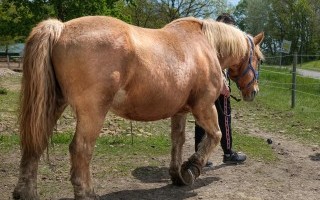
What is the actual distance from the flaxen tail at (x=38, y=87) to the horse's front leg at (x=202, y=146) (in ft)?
5.31

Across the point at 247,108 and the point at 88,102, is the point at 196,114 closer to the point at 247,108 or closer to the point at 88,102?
the point at 88,102

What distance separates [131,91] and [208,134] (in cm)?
131

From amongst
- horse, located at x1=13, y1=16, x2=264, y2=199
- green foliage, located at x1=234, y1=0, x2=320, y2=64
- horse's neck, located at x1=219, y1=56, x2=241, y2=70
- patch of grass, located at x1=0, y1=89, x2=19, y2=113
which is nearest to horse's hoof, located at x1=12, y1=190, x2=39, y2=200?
horse, located at x1=13, y1=16, x2=264, y2=199

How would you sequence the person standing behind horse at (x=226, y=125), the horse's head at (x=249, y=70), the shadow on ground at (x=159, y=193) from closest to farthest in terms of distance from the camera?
1. the shadow on ground at (x=159, y=193)
2. the horse's head at (x=249, y=70)
3. the person standing behind horse at (x=226, y=125)

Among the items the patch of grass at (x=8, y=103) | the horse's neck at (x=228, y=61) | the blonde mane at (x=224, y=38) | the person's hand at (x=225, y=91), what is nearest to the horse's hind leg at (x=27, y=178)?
the blonde mane at (x=224, y=38)

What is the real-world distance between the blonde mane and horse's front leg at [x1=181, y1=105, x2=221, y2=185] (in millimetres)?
812

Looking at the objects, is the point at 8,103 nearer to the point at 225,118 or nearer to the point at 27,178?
the point at 225,118

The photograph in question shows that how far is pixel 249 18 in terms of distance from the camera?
5825 cm

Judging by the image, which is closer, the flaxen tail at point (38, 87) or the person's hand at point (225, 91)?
the flaxen tail at point (38, 87)

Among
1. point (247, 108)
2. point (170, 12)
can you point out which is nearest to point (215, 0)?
point (170, 12)

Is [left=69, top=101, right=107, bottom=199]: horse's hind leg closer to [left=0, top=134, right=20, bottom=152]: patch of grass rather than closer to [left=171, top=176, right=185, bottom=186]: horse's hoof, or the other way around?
[left=171, top=176, right=185, bottom=186]: horse's hoof

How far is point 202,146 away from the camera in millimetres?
4566

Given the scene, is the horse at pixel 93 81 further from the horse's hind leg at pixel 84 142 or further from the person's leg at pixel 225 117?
the person's leg at pixel 225 117

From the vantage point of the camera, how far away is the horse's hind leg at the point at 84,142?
335 centimetres
